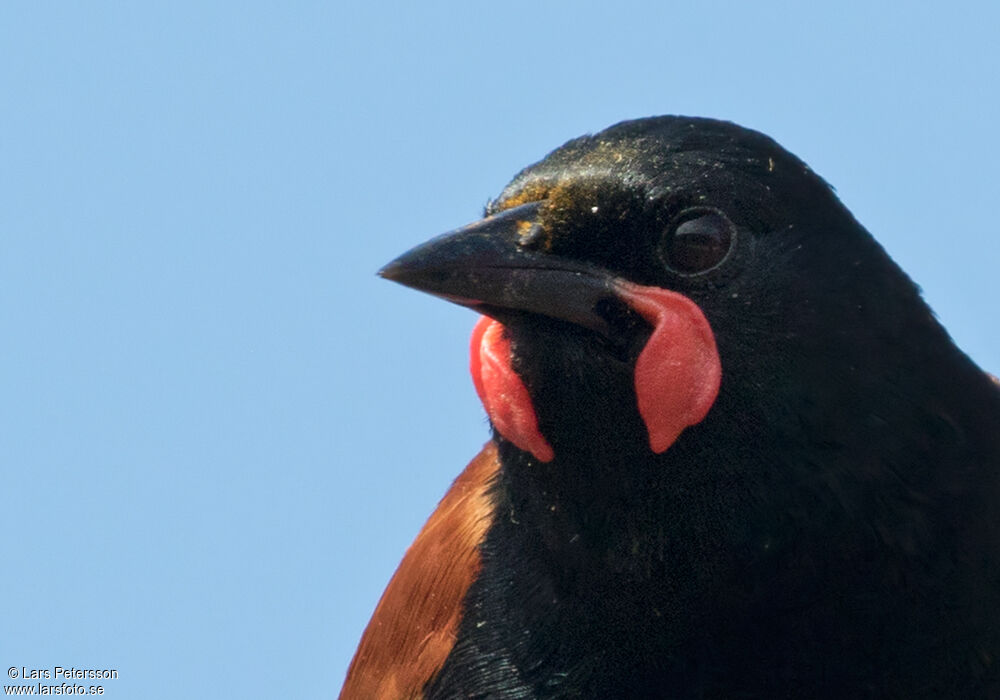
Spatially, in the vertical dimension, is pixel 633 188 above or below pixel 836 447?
above

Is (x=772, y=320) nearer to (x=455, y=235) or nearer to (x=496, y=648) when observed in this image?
(x=455, y=235)

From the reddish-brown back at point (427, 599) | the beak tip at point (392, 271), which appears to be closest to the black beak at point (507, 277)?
the beak tip at point (392, 271)

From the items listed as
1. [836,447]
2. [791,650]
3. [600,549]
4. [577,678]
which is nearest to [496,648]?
[577,678]

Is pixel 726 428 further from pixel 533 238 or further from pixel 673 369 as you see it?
pixel 533 238

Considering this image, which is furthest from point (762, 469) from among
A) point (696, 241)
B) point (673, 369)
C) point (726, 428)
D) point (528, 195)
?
point (528, 195)

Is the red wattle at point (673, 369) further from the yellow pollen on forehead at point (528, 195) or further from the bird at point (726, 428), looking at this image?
the yellow pollen on forehead at point (528, 195)

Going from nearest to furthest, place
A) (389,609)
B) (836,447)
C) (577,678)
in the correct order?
(836,447) → (577,678) → (389,609)
